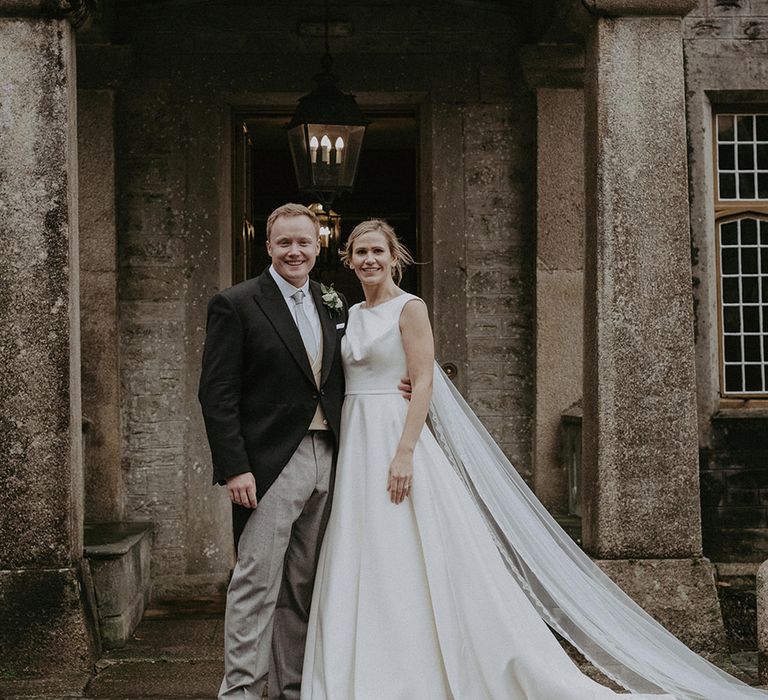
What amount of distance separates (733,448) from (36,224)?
14.7 feet

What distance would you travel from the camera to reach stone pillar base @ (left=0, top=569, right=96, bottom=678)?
5273 mm

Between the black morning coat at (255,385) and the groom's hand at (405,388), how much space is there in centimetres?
34

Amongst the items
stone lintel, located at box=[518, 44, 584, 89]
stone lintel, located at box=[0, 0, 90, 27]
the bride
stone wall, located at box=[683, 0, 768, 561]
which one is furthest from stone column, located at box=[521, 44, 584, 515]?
stone lintel, located at box=[0, 0, 90, 27]

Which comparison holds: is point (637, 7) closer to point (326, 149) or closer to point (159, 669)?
point (326, 149)

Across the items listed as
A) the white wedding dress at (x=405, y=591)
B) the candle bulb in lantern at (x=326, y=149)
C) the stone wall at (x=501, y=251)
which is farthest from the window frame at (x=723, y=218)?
the white wedding dress at (x=405, y=591)

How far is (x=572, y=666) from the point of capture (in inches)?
170

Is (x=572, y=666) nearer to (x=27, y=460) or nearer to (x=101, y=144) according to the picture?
(x=27, y=460)

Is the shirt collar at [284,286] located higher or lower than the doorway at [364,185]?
lower

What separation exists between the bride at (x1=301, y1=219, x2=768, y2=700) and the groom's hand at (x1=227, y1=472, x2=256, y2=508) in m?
0.41

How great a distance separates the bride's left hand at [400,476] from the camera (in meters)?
4.32

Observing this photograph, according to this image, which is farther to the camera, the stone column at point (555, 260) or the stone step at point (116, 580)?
the stone column at point (555, 260)

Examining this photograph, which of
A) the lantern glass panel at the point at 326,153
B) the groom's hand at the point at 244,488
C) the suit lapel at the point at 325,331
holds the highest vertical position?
the lantern glass panel at the point at 326,153

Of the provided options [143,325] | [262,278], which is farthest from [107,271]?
[262,278]

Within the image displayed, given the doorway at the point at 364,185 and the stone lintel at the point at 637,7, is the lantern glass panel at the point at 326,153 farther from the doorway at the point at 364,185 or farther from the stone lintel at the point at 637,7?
the doorway at the point at 364,185
